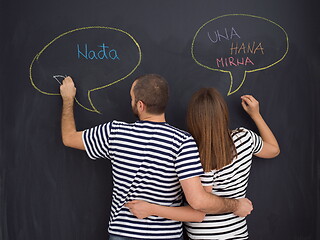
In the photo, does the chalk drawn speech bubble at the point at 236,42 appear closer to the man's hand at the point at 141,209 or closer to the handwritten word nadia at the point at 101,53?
the handwritten word nadia at the point at 101,53

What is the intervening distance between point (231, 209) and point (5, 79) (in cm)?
118

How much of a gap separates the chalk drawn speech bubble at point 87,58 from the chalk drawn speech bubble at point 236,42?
1.01 ft

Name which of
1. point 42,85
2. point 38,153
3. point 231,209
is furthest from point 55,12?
point 231,209

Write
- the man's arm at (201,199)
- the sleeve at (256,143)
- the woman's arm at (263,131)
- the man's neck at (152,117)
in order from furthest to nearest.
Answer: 1. the woman's arm at (263,131)
2. the sleeve at (256,143)
3. the man's neck at (152,117)
4. the man's arm at (201,199)

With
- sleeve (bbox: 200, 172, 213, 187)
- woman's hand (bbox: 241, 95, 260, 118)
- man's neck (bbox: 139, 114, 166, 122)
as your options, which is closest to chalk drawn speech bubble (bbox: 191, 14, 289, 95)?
woman's hand (bbox: 241, 95, 260, 118)

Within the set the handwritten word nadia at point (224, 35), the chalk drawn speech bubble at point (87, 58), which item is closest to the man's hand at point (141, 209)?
the chalk drawn speech bubble at point (87, 58)

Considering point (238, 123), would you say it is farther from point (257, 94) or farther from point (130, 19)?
point (130, 19)

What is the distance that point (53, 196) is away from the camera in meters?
1.87

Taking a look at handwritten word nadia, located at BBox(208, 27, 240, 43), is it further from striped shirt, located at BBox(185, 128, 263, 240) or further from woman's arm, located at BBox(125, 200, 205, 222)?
woman's arm, located at BBox(125, 200, 205, 222)

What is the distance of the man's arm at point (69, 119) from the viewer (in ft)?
5.39

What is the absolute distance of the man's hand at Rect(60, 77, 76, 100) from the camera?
1.77 meters

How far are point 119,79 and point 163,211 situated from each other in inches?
26.3

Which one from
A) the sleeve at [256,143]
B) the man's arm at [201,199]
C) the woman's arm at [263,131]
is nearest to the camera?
the man's arm at [201,199]

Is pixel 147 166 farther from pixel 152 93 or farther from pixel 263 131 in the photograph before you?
pixel 263 131
